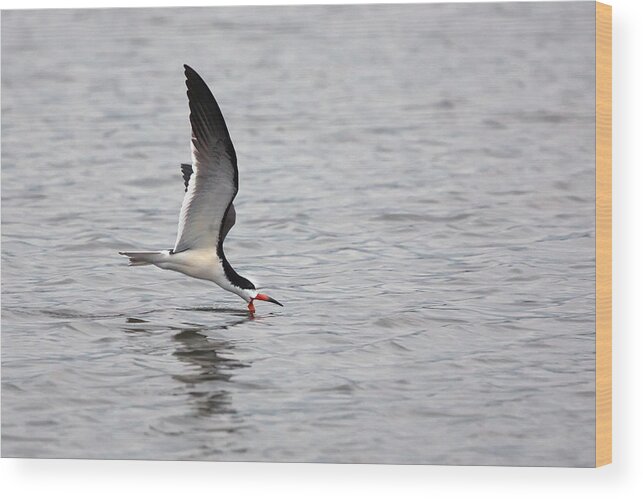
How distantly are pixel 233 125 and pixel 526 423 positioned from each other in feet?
5.89

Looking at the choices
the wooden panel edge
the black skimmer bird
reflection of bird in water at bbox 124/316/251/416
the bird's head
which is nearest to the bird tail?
the black skimmer bird

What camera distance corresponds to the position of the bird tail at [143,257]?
743 cm

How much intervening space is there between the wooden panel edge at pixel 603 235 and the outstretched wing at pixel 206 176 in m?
1.54

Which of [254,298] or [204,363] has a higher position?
[254,298]

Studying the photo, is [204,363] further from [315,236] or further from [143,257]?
[315,236]

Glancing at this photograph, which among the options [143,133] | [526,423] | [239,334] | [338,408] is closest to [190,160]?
[143,133]

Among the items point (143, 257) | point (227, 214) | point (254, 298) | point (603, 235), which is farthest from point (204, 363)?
point (603, 235)

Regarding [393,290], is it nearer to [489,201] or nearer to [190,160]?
[489,201]

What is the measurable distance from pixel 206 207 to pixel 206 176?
18cm

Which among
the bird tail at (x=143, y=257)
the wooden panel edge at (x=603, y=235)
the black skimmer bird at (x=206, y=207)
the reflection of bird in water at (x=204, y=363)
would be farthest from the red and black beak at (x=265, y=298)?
the wooden panel edge at (x=603, y=235)

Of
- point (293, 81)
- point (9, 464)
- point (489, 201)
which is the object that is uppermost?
point (293, 81)

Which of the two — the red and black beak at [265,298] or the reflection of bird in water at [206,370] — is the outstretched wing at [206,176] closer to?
the red and black beak at [265,298]

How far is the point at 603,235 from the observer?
6980mm

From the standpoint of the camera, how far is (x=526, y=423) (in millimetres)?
7031
